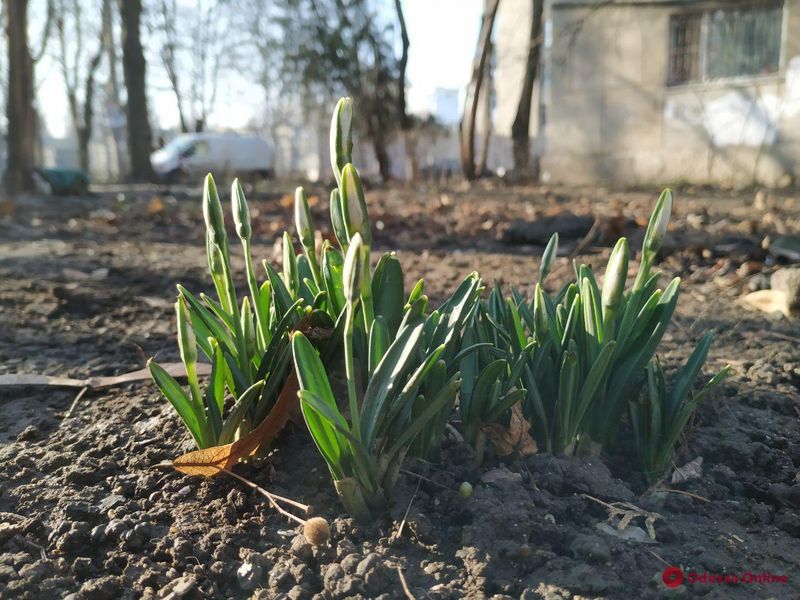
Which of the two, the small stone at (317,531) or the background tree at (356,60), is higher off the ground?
the background tree at (356,60)

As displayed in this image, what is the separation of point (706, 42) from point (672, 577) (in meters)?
14.1

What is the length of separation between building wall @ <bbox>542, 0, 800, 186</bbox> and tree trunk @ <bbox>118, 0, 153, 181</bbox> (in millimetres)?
10086

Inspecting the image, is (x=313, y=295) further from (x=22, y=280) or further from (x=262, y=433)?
(x=22, y=280)

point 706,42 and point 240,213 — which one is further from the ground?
point 706,42

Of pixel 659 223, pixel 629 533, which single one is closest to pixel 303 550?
pixel 629 533

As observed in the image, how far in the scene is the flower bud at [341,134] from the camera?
1.49 meters

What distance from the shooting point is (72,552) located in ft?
5.00

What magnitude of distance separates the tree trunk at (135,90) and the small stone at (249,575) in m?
18.9

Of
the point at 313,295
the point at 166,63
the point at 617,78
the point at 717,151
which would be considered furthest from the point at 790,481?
the point at 166,63

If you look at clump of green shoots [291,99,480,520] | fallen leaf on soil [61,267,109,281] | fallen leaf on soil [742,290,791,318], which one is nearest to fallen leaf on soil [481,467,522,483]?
clump of green shoots [291,99,480,520]

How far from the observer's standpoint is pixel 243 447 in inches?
65.2

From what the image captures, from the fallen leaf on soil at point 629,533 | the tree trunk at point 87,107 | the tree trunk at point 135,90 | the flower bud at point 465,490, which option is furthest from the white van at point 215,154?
the fallen leaf on soil at point 629,533

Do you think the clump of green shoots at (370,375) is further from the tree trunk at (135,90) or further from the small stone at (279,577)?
the tree trunk at (135,90)

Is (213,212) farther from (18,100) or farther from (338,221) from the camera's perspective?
(18,100)
